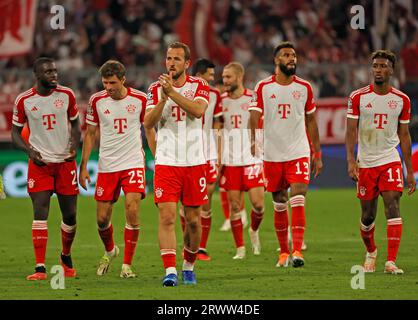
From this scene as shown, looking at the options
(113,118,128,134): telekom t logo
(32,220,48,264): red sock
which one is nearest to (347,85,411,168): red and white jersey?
(113,118,128,134): telekom t logo

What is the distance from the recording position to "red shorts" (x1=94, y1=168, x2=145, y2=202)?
1199cm

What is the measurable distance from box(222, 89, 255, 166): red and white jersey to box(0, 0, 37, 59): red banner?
9.53 meters

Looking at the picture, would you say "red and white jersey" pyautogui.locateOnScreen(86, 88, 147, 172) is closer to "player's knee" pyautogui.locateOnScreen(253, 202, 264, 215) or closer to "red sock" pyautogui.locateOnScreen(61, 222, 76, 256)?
"red sock" pyautogui.locateOnScreen(61, 222, 76, 256)

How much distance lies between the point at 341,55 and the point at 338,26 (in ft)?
3.60

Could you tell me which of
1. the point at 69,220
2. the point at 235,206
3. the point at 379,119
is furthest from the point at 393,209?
the point at 69,220

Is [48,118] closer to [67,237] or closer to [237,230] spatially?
[67,237]

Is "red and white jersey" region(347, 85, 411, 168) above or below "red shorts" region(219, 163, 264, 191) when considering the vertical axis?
above

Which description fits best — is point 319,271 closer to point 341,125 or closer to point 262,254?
point 262,254

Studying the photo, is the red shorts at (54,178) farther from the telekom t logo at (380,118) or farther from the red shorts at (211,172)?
the telekom t logo at (380,118)

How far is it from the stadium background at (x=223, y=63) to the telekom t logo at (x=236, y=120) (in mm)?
1196

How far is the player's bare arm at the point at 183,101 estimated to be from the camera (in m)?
10.4

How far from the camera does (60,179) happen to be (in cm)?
1207

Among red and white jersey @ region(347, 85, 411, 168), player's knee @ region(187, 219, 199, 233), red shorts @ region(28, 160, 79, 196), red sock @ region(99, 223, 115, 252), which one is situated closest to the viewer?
player's knee @ region(187, 219, 199, 233)

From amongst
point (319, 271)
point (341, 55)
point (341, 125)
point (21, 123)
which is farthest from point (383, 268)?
point (341, 55)
